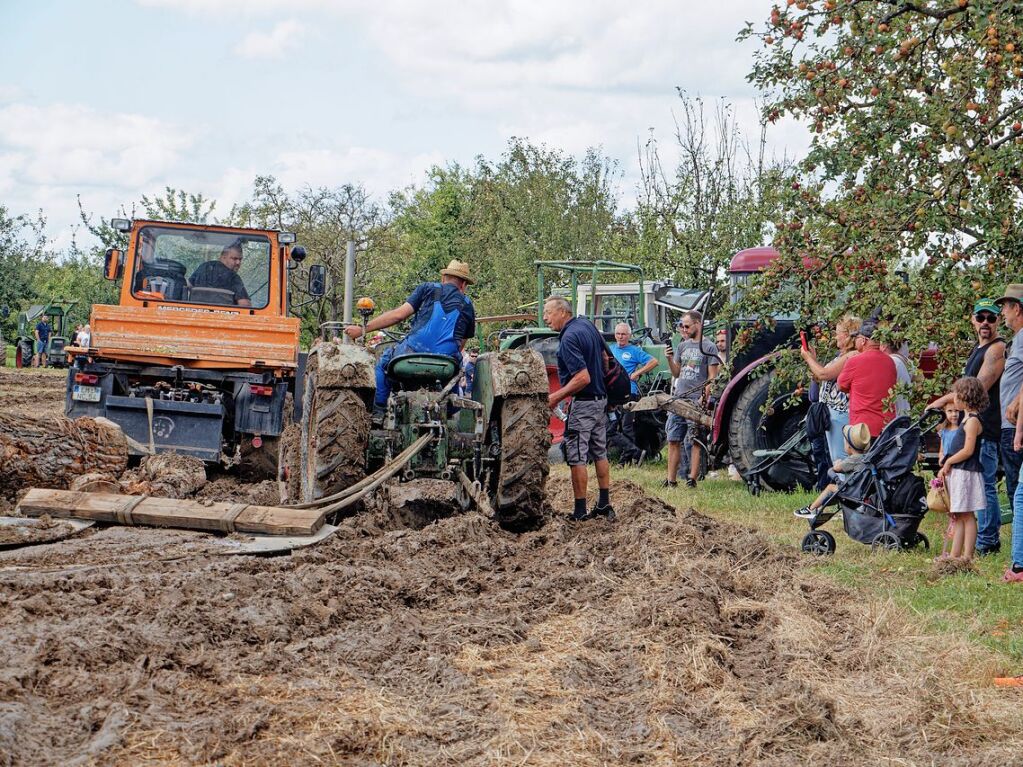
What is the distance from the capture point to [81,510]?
759cm

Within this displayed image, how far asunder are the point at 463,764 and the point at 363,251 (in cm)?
2609

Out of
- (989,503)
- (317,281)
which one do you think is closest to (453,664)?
(989,503)

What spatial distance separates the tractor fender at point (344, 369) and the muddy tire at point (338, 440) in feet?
0.21

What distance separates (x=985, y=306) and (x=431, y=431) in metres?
3.80

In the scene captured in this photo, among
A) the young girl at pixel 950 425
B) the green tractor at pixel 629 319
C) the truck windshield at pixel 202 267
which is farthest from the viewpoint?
the green tractor at pixel 629 319

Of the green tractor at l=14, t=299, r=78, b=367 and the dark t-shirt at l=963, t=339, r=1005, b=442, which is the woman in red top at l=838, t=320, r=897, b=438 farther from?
the green tractor at l=14, t=299, r=78, b=367

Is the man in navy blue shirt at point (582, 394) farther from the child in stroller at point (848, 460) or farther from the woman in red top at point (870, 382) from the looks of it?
the woman in red top at point (870, 382)

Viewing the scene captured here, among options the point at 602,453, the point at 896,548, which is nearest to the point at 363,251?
the point at 602,453

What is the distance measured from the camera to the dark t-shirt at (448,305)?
9195 mm

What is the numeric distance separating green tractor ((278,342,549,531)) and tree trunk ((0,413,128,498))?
1752 millimetres

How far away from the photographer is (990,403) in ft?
28.4

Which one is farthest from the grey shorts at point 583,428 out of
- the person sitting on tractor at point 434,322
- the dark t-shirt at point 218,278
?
the dark t-shirt at point 218,278

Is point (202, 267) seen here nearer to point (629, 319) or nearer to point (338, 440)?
point (338, 440)

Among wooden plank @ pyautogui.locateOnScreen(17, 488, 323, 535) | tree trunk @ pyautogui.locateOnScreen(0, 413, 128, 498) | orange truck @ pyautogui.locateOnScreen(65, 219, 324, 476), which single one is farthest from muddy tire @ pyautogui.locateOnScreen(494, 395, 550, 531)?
orange truck @ pyautogui.locateOnScreen(65, 219, 324, 476)
